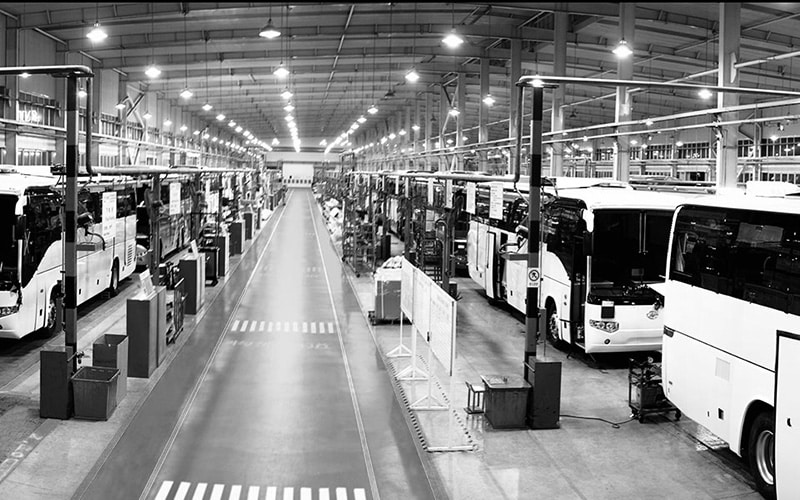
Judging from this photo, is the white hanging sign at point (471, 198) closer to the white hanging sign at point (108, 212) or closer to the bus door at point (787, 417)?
the white hanging sign at point (108, 212)

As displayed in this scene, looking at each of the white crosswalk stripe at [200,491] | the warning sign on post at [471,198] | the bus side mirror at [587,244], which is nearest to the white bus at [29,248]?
the white crosswalk stripe at [200,491]

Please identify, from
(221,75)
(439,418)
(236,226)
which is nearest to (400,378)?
(439,418)

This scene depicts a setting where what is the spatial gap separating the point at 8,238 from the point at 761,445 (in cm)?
1199

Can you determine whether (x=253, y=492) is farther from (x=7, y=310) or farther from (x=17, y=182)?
(x=17, y=182)

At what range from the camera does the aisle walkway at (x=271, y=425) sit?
808cm

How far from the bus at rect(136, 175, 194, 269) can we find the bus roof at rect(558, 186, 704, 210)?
9.04 m

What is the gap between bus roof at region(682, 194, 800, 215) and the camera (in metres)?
7.98

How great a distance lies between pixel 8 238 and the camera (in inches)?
518

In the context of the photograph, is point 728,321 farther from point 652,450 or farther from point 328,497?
point 328,497

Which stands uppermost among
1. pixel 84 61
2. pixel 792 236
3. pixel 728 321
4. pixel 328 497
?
pixel 84 61

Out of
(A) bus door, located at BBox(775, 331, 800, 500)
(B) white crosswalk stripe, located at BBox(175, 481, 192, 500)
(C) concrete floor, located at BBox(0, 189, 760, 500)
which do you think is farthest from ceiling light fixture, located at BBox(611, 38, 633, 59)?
(B) white crosswalk stripe, located at BBox(175, 481, 192, 500)

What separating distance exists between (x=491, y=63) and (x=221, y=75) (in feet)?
39.9

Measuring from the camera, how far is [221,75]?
34.4 meters

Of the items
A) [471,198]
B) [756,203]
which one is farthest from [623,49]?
[756,203]
